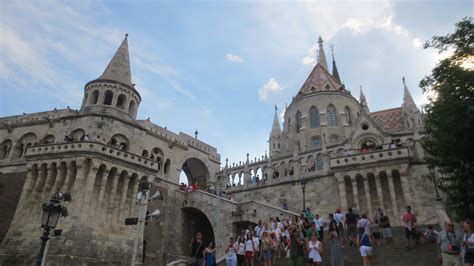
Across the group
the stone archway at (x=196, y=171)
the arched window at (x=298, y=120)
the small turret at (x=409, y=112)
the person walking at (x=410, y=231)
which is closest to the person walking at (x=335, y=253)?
the person walking at (x=410, y=231)

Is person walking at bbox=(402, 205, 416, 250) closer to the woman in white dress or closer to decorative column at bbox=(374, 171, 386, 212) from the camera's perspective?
the woman in white dress

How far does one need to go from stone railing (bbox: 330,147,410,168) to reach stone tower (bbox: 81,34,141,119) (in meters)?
15.0

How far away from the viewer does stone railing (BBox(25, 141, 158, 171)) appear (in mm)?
20141

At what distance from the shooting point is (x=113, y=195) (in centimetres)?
2042

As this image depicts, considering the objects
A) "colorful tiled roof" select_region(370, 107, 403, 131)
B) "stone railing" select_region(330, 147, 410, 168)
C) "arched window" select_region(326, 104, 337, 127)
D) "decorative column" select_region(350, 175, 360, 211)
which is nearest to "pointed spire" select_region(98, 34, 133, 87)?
"stone railing" select_region(330, 147, 410, 168)

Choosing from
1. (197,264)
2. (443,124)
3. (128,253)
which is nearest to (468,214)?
(443,124)

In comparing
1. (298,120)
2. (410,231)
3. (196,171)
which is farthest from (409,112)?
(410,231)

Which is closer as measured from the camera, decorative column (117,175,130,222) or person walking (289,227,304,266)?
person walking (289,227,304,266)

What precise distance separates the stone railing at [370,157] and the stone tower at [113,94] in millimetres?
15008

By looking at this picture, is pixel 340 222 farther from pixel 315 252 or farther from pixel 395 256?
pixel 315 252

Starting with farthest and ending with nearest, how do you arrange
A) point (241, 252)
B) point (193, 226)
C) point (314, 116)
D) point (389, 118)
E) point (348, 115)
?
1. point (389, 118)
2. point (314, 116)
3. point (348, 115)
4. point (193, 226)
5. point (241, 252)

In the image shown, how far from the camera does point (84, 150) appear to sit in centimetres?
1997

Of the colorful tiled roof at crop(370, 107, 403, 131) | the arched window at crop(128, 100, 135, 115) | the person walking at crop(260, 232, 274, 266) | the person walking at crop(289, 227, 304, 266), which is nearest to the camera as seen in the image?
the person walking at crop(289, 227, 304, 266)

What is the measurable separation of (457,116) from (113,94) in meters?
21.0
